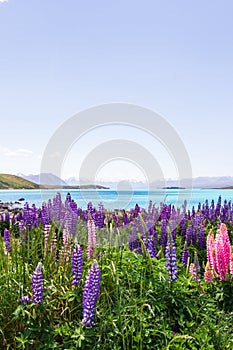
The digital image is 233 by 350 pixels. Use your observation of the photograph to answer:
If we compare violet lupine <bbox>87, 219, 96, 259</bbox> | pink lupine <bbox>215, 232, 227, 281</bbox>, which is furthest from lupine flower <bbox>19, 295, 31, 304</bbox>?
pink lupine <bbox>215, 232, 227, 281</bbox>

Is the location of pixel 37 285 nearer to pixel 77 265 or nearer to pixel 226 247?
pixel 77 265

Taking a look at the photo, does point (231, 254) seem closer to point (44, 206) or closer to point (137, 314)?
point (137, 314)

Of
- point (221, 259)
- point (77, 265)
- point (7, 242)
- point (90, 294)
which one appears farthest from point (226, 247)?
point (7, 242)

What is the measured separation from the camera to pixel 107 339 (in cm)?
327

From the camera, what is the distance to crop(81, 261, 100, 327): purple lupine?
3.25 metres

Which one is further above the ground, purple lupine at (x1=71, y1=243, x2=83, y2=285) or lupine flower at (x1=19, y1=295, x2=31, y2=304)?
purple lupine at (x1=71, y1=243, x2=83, y2=285)

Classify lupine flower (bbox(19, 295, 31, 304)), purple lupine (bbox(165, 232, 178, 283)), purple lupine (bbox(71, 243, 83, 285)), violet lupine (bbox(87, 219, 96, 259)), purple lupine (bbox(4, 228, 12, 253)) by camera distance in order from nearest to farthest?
lupine flower (bbox(19, 295, 31, 304)), purple lupine (bbox(71, 243, 83, 285)), purple lupine (bbox(165, 232, 178, 283)), violet lupine (bbox(87, 219, 96, 259)), purple lupine (bbox(4, 228, 12, 253))

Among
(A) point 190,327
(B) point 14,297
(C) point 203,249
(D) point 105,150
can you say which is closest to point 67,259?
(B) point 14,297

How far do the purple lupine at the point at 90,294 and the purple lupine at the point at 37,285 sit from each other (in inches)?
14.0

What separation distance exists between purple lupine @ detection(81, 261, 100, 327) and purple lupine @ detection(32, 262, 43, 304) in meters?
0.36

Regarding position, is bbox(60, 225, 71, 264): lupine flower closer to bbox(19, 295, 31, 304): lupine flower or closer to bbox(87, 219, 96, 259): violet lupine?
bbox(87, 219, 96, 259): violet lupine

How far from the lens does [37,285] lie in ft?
10.9

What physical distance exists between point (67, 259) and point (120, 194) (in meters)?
2.73

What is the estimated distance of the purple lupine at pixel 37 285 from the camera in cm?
331
